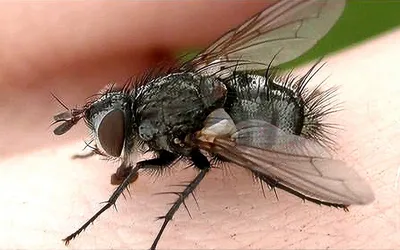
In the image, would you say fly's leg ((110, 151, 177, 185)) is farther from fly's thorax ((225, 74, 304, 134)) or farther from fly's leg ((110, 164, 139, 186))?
fly's thorax ((225, 74, 304, 134))

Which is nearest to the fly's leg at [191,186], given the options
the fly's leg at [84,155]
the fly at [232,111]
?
the fly at [232,111]

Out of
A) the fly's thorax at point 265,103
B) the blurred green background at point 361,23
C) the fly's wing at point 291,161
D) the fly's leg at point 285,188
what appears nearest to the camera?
Answer: the fly's wing at point 291,161

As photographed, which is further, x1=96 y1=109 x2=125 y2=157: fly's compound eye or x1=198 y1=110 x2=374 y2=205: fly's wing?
x1=96 y1=109 x2=125 y2=157: fly's compound eye

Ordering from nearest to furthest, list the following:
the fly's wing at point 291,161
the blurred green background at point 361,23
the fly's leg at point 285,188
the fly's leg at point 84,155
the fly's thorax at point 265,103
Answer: the fly's wing at point 291,161 → the fly's leg at point 285,188 → the fly's thorax at point 265,103 → the fly's leg at point 84,155 → the blurred green background at point 361,23

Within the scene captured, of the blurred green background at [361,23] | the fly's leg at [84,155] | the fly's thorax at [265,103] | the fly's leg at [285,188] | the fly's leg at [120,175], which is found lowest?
the fly's leg at [120,175]

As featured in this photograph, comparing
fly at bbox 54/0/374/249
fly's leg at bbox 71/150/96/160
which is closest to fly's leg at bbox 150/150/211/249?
fly at bbox 54/0/374/249

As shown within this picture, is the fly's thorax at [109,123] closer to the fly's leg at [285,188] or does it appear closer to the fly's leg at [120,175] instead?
the fly's leg at [120,175]

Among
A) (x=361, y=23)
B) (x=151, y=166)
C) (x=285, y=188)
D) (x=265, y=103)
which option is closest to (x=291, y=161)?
(x=285, y=188)
